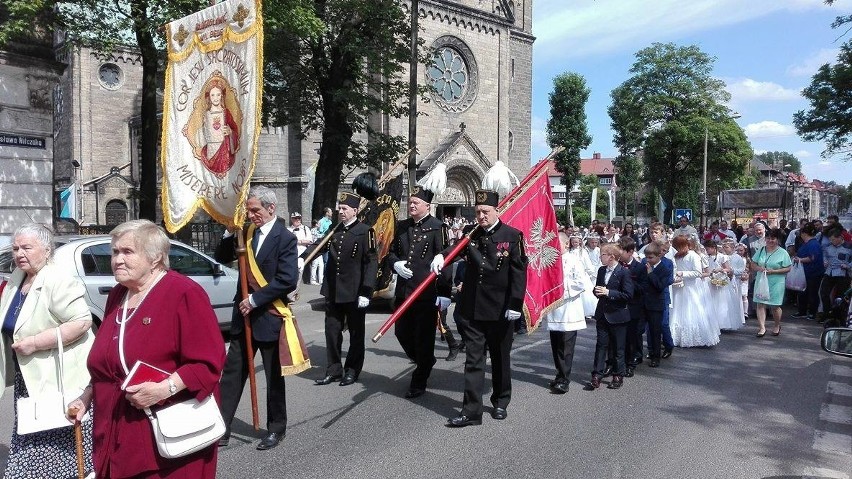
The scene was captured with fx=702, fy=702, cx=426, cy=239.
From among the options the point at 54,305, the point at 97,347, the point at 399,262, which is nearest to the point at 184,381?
the point at 97,347

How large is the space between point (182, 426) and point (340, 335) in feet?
15.5

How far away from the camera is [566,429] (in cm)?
617

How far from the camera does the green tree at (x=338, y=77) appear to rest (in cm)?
1897

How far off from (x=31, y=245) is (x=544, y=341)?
8.00m

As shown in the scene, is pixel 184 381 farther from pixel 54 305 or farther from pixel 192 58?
pixel 192 58

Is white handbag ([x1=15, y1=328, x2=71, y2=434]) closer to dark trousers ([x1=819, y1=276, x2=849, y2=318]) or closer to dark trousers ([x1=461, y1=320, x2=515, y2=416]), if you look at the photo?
dark trousers ([x1=461, y1=320, x2=515, y2=416])

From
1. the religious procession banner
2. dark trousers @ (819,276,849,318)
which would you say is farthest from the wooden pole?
dark trousers @ (819,276,849,318)

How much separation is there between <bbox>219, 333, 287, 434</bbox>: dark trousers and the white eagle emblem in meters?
3.02

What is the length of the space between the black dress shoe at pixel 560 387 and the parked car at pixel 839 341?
394 centimetres

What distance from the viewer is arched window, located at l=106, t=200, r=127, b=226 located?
39594mm

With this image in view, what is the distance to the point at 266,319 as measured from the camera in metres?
5.47

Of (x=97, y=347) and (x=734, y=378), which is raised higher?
(x=97, y=347)

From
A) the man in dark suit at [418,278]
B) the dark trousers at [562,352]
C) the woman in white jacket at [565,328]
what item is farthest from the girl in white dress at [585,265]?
the man in dark suit at [418,278]

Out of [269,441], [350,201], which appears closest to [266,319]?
[269,441]
